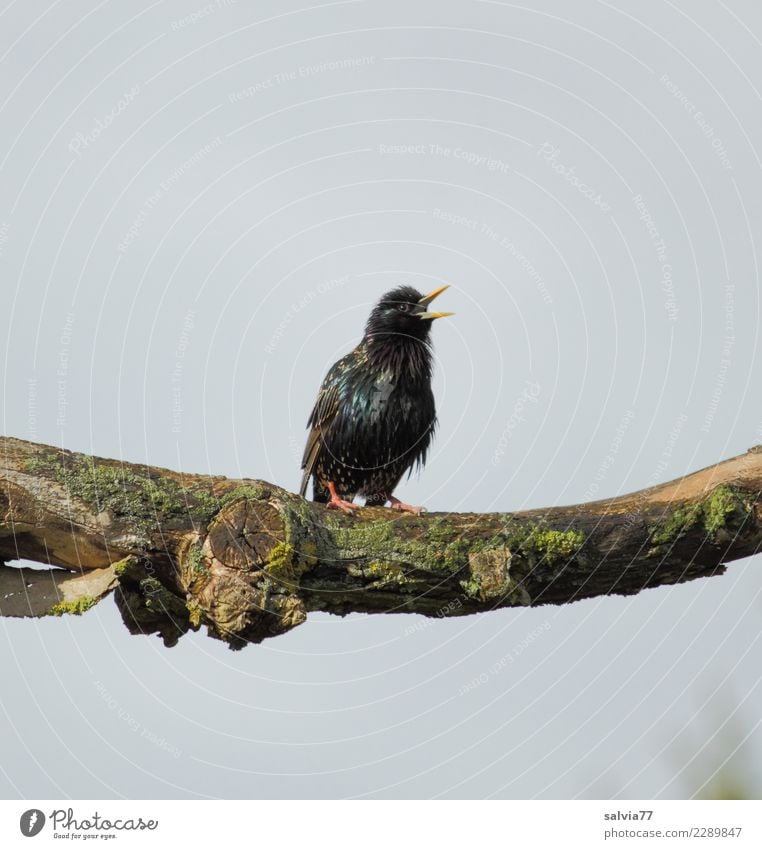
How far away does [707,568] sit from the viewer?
601cm

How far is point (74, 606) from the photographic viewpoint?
17.9ft

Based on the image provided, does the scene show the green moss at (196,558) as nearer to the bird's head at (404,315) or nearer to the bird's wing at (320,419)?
the bird's wing at (320,419)

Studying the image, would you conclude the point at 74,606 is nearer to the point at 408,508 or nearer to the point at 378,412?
the point at 408,508

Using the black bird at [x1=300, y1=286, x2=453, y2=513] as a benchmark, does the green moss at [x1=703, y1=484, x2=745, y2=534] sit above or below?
below

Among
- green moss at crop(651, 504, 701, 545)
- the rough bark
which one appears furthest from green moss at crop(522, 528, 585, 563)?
green moss at crop(651, 504, 701, 545)

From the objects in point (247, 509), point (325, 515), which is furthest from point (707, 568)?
point (247, 509)

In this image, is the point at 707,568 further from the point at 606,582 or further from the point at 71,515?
the point at 71,515

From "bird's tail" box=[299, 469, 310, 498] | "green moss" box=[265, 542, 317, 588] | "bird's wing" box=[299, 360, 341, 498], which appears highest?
"bird's wing" box=[299, 360, 341, 498]

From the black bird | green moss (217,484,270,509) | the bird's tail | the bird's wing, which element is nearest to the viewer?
green moss (217,484,270,509)

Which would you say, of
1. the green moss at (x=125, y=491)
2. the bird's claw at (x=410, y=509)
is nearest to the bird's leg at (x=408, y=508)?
the bird's claw at (x=410, y=509)

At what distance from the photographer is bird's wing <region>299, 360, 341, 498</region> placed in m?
9.15

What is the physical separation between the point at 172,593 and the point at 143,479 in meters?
0.62

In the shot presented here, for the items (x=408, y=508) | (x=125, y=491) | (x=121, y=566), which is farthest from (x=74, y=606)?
(x=408, y=508)

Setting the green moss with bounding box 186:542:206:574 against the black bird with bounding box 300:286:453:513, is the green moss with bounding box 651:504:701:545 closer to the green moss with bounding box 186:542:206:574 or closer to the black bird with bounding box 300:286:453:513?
the green moss with bounding box 186:542:206:574
